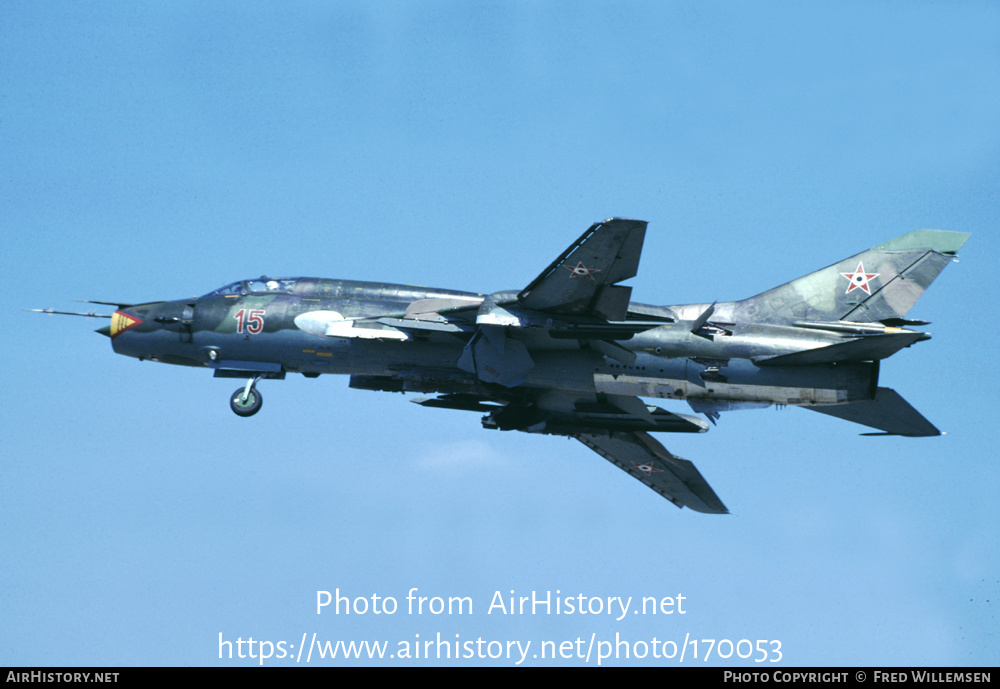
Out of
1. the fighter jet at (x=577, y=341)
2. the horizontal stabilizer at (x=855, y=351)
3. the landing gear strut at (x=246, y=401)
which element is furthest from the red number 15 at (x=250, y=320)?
the horizontal stabilizer at (x=855, y=351)

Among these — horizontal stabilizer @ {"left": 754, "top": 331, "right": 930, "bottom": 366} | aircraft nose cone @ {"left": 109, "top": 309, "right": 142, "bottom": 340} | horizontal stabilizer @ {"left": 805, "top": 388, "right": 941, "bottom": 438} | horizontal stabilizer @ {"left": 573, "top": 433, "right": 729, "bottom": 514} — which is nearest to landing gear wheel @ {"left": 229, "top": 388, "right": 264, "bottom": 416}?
aircraft nose cone @ {"left": 109, "top": 309, "right": 142, "bottom": 340}

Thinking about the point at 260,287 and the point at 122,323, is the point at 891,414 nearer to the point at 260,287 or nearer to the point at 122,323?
the point at 260,287

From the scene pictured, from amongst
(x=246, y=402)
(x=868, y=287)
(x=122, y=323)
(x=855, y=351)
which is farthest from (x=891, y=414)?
(x=122, y=323)

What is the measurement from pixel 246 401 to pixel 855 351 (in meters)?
14.4

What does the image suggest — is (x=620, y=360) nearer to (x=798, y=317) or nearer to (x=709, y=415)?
(x=709, y=415)

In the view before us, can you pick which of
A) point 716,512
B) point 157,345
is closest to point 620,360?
point 716,512

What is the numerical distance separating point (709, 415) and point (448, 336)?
263 inches

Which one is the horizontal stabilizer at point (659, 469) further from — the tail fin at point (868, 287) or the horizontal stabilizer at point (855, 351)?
the horizontal stabilizer at point (855, 351)

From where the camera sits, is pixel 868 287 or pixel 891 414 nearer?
pixel 891 414

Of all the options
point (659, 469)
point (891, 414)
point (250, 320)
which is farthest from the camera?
point (659, 469)

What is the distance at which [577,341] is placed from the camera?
24953mm

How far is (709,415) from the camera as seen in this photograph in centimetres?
2634

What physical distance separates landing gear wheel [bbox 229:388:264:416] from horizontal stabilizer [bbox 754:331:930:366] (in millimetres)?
11996

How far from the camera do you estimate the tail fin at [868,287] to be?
88.1ft
